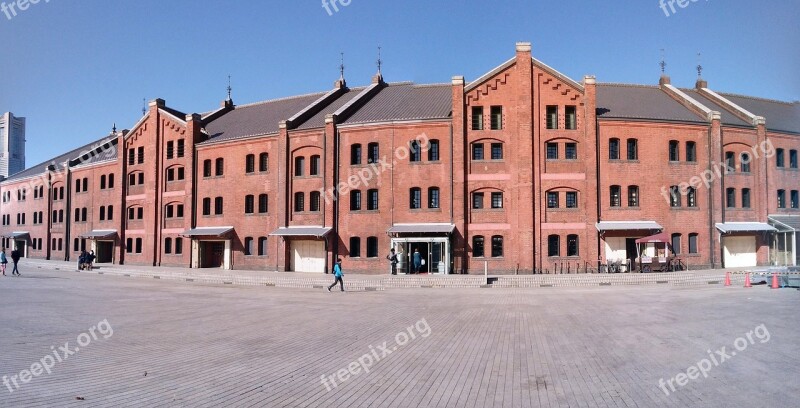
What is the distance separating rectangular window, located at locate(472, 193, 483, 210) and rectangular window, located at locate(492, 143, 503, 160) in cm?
269

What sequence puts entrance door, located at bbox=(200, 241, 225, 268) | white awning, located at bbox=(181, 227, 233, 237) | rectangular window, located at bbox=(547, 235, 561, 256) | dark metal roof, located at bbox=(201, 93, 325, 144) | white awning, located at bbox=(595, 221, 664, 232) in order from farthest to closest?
dark metal roof, located at bbox=(201, 93, 325, 144) → entrance door, located at bbox=(200, 241, 225, 268) → white awning, located at bbox=(181, 227, 233, 237) → rectangular window, located at bbox=(547, 235, 561, 256) → white awning, located at bbox=(595, 221, 664, 232)

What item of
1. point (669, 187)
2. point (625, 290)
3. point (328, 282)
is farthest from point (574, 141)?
point (328, 282)

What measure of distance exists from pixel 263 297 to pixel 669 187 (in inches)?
1089

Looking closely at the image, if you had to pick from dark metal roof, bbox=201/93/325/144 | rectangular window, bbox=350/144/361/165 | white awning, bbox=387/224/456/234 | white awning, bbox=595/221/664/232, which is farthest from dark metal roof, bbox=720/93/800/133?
dark metal roof, bbox=201/93/325/144

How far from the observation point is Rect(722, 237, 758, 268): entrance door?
111 feet

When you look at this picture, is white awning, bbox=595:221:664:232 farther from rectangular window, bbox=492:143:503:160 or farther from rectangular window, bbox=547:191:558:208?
rectangular window, bbox=492:143:503:160

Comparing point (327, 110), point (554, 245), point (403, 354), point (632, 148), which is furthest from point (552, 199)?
point (403, 354)

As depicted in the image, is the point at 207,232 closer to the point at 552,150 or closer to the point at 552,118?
the point at 552,150

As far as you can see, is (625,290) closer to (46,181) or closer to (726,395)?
(726,395)

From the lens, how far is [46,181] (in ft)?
176

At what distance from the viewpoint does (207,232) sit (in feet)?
124

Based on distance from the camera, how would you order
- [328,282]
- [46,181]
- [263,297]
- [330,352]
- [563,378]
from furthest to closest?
[46,181]
[328,282]
[263,297]
[330,352]
[563,378]

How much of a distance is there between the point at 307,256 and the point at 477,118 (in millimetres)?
15678

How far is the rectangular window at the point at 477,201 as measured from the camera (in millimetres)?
32344
